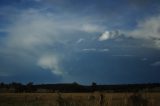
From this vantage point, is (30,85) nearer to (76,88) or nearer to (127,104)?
(76,88)

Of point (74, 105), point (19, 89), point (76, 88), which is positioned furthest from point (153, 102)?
point (76, 88)

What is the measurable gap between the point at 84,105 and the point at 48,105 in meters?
3.23

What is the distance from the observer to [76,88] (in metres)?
87.1

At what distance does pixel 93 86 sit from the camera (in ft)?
289

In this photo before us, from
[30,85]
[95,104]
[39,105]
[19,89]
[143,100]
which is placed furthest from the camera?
[30,85]

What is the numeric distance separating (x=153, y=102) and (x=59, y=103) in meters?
7.13

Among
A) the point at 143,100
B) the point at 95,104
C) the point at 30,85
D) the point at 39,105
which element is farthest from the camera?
the point at 30,85

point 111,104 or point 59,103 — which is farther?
point 59,103

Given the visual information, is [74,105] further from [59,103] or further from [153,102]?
[153,102]

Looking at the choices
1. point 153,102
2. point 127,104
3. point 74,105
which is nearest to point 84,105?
point 74,105

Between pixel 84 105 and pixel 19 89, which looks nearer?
pixel 84 105

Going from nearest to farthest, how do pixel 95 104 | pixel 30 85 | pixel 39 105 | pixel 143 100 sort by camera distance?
pixel 95 104
pixel 143 100
pixel 39 105
pixel 30 85

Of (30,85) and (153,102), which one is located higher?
(30,85)

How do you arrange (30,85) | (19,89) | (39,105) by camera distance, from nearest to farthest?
Result: (39,105) → (19,89) → (30,85)
